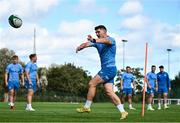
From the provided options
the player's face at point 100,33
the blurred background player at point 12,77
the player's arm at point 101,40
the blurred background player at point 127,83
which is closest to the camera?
the player's arm at point 101,40

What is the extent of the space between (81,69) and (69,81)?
9.45 metres

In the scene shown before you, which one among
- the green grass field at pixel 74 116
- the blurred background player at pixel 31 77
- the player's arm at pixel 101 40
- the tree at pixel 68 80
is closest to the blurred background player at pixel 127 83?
the blurred background player at pixel 31 77

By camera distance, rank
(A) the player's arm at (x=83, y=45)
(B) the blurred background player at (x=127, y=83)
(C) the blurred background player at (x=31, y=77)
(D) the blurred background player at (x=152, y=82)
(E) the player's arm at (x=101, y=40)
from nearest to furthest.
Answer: (A) the player's arm at (x=83, y=45)
(E) the player's arm at (x=101, y=40)
(C) the blurred background player at (x=31, y=77)
(D) the blurred background player at (x=152, y=82)
(B) the blurred background player at (x=127, y=83)

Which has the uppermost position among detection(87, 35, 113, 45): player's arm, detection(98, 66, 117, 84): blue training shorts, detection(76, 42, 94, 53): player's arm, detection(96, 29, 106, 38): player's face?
detection(96, 29, 106, 38): player's face

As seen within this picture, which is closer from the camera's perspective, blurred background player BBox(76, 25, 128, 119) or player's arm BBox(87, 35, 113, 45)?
player's arm BBox(87, 35, 113, 45)

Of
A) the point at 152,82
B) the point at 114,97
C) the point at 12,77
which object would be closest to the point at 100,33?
the point at 114,97

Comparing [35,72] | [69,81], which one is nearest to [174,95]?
[69,81]

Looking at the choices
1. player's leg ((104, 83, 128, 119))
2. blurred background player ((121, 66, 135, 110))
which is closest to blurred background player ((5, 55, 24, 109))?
blurred background player ((121, 66, 135, 110))

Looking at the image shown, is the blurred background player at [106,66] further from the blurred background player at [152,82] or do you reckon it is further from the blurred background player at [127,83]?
the blurred background player at [127,83]

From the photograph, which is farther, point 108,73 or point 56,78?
point 56,78

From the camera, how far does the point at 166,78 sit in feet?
88.5

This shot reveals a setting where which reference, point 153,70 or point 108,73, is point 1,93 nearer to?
point 153,70

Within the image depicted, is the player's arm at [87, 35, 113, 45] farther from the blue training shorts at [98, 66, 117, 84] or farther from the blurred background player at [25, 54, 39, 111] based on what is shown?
the blurred background player at [25, 54, 39, 111]

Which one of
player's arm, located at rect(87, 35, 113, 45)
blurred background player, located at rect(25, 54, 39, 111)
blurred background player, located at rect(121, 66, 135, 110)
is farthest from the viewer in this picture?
blurred background player, located at rect(121, 66, 135, 110)
